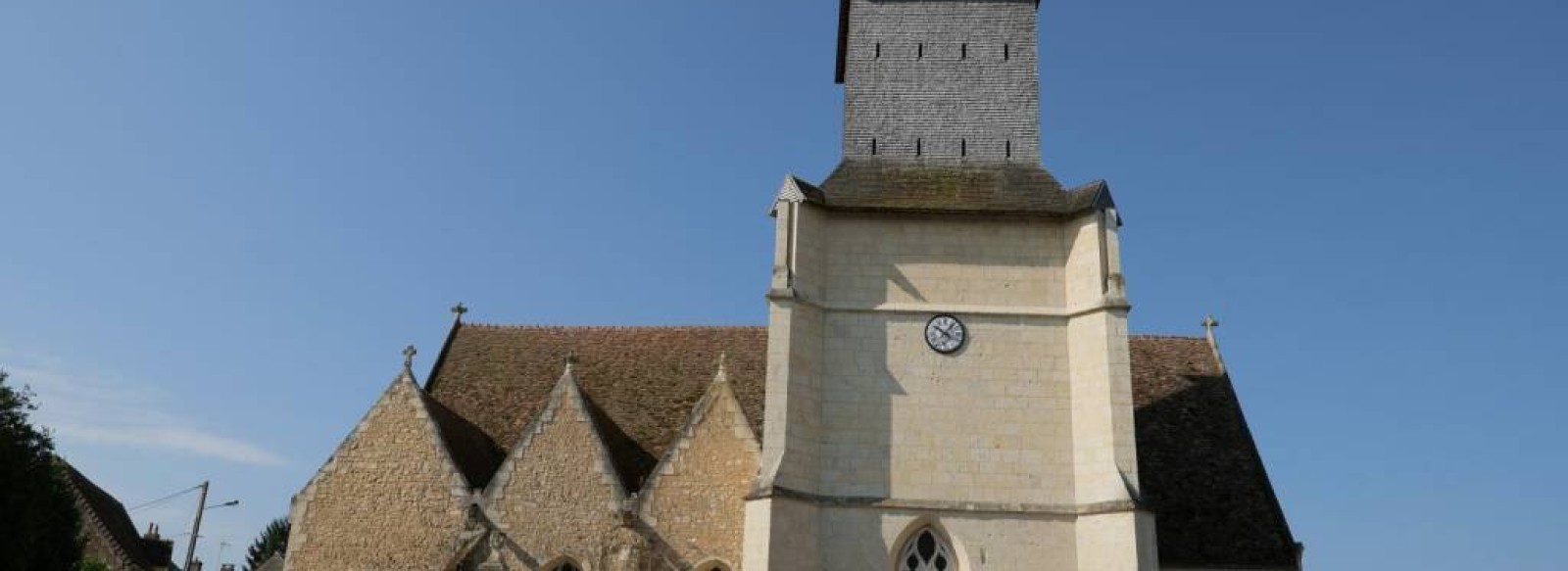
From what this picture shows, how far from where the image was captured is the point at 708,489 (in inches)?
632

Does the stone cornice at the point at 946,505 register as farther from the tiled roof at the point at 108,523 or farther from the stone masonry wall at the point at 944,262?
the tiled roof at the point at 108,523

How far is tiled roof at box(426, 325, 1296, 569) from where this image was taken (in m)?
16.5

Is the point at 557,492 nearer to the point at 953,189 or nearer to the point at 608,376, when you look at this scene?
the point at 608,376

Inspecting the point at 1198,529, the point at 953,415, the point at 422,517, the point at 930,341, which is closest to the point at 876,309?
the point at 930,341

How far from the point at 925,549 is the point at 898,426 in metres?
1.62

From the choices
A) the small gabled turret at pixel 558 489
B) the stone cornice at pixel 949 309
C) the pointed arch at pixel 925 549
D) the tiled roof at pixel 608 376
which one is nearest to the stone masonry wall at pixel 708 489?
the small gabled turret at pixel 558 489

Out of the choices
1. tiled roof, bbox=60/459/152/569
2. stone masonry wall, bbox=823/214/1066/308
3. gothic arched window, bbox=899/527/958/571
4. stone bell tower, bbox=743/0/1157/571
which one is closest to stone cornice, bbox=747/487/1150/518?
stone bell tower, bbox=743/0/1157/571

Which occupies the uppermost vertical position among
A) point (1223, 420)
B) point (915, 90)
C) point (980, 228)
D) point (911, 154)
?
point (915, 90)

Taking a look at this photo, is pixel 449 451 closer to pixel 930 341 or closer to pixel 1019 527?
pixel 930 341

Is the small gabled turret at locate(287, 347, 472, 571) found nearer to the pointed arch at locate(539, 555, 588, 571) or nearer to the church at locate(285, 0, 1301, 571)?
the church at locate(285, 0, 1301, 571)

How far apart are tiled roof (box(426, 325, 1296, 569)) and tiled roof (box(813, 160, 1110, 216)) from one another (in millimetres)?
4035

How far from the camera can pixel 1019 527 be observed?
46.6 feet

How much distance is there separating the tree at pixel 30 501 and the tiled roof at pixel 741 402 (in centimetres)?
568

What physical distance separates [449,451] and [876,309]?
6793mm
